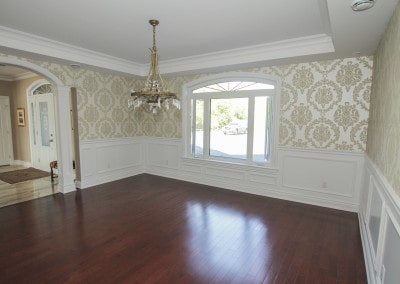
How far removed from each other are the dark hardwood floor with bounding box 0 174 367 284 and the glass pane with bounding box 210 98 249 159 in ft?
3.68

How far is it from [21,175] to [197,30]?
5.69 m

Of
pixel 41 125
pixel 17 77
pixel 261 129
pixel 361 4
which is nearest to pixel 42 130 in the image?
pixel 41 125

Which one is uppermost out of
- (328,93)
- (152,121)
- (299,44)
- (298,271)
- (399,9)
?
(299,44)

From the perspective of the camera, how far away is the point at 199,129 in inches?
212

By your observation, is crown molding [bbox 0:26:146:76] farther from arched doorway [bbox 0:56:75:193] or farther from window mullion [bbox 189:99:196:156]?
window mullion [bbox 189:99:196:156]

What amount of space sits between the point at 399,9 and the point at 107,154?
5.29 m

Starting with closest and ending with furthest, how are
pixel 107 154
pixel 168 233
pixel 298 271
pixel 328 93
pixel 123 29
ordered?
pixel 298 271 → pixel 168 233 → pixel 123 29 → pixel 328 93 → pixel 107 154

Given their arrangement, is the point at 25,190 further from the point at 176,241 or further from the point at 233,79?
the point at 233,79

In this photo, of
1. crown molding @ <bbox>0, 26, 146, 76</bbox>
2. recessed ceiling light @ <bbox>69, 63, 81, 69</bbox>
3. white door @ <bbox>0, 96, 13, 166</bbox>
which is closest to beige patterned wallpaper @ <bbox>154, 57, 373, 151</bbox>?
crown molding @ <bbox>0, 26, 146, 76</bbox>

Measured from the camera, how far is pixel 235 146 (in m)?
4.96

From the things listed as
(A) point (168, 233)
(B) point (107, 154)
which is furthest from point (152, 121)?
(A) point (168, 233)

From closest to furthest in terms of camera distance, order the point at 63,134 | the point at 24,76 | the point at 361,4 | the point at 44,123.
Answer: the point at 361,4 < the point at 63,134 < the point at 44,123 < the point at 24,76

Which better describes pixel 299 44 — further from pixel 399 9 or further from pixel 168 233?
pixel 168 233

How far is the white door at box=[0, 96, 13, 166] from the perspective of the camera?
6887 millimetres
